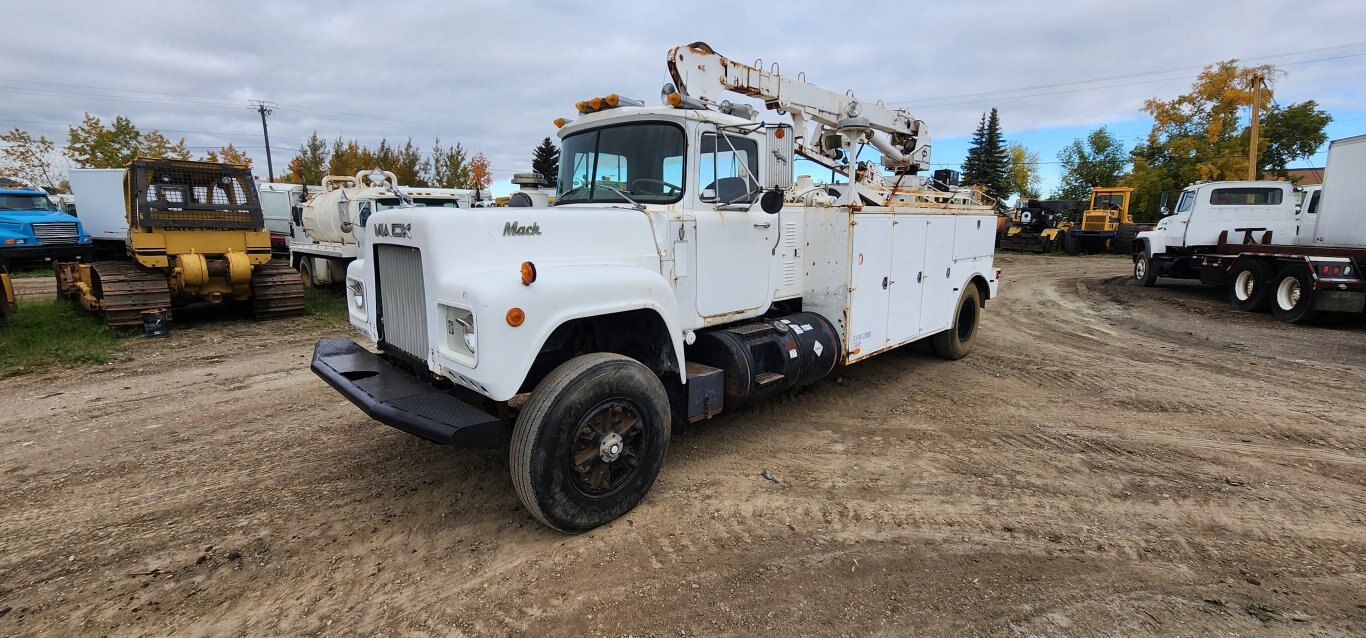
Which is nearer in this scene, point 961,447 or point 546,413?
point 546,413

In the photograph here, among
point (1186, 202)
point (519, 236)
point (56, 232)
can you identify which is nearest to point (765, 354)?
point (519, 236)

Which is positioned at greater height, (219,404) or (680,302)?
(680,302)

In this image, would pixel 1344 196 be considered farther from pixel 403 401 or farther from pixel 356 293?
pixel 356 293

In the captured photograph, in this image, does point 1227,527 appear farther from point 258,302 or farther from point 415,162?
point 415,162

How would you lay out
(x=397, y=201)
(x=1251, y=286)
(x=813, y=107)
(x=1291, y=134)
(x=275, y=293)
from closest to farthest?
(x=813, y=107)
(x=275, y=293)
(x=1251, y=286)
(x=397, y=201)
(x=1291, y=134)

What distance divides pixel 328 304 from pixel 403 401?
403 inches

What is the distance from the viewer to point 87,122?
100 ft

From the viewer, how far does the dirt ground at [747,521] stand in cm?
294

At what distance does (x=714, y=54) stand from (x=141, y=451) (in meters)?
5.81

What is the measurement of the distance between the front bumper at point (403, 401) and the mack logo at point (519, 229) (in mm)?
981

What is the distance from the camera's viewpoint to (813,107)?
719 centimetres

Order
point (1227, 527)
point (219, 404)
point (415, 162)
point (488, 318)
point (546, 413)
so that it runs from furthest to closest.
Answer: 1. point (415, 162)
2. point (219, 404)
3. point (1227, 527)
4. point (546, 413)
5. point (488, 318)

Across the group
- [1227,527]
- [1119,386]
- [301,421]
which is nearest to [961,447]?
[1227,527]

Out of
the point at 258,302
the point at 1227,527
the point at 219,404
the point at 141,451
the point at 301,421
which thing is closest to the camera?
the point at 1227,527
